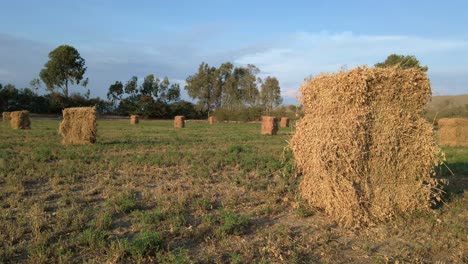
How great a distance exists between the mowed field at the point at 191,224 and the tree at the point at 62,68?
64879 mm

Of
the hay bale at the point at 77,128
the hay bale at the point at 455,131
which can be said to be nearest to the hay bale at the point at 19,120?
the hay bale at the point at 77,128

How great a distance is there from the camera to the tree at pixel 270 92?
246ft

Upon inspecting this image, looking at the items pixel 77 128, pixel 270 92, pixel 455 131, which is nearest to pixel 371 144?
pixel 77 128

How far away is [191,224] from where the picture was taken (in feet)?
19.9

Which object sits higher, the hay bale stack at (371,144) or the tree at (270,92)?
the tree at (270,92)

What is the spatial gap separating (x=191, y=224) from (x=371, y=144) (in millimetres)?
3286

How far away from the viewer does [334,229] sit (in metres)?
6.04

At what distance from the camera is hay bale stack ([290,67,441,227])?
618cm

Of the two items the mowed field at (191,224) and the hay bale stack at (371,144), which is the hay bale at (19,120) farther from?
the hay bale stack at (371,144)

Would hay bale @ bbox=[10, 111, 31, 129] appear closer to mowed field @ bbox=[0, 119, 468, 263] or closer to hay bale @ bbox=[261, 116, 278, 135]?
hay bale @ bbox=[261, 116, 278, 135]

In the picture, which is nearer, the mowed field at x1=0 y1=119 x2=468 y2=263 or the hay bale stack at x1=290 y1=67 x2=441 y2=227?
the mowed field at x1=0 y1=119 x2=468 y2=263

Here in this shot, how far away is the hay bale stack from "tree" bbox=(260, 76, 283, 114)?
6787 cm

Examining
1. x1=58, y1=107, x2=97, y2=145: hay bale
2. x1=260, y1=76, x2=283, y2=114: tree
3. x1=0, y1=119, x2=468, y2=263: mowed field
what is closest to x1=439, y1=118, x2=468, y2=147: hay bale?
x1=0, y1=119, x2=468, y2=263: mowed field

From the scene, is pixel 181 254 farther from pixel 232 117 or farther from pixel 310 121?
pixel 232 117
